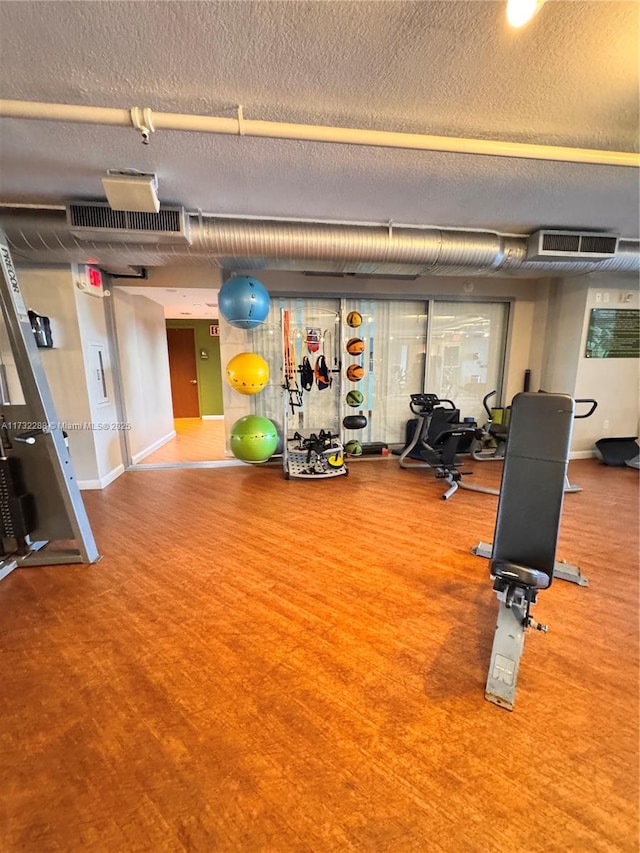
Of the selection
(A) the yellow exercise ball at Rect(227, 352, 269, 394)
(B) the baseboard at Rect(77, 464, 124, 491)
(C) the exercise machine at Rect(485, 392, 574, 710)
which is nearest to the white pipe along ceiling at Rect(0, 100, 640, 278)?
(A) the yellow exercise ball at Rect(227, 352, 269, 394)

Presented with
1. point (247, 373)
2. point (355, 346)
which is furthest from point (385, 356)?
point (247, 373)

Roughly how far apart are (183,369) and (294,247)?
6.28 m

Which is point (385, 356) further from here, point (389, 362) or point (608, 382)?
point (608, 382)

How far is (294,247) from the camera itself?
3.17 m

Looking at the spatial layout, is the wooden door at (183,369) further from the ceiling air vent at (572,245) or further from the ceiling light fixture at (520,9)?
the ceiling light fixture at (520,9)

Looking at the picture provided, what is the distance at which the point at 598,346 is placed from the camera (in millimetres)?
4848

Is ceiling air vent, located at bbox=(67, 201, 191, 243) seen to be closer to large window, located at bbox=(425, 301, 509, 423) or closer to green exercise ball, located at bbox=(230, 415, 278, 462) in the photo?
green exercise ball, located at bbox=(230, 415, 278, 462)

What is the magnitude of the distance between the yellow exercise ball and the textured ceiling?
1.77 m

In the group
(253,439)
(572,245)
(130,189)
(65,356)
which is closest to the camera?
(130,189)

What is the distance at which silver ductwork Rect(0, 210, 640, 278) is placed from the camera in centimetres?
296

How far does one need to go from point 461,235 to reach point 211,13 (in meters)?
2.77

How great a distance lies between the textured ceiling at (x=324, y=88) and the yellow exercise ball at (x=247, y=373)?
177 cm

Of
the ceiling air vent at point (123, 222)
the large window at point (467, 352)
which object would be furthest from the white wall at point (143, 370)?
the large window at point (467, 352)

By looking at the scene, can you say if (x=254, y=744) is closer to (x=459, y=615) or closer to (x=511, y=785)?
(x=511, y=785)
